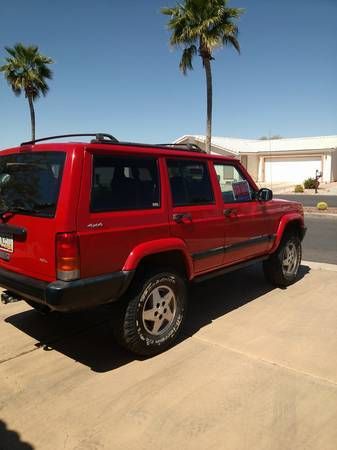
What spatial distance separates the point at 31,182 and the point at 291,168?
1483 inches

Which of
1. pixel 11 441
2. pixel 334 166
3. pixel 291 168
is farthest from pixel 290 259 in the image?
pixel 334 166

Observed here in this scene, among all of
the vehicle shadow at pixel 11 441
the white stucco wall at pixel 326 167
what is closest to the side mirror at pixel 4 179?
the vehicle shadow at pixel 11 441

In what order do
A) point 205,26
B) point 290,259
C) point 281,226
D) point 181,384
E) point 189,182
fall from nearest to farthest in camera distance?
point 181,384 < point 189,182 < point 281,226 < point 290,259 < point 205,26

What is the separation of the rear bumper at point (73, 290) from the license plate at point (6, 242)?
22 cm

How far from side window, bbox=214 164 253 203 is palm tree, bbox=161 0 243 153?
52.7 ft

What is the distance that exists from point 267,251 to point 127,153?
2.74 m

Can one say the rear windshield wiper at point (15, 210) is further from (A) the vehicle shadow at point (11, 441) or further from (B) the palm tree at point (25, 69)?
(B) the palm tree at point (25, 69)

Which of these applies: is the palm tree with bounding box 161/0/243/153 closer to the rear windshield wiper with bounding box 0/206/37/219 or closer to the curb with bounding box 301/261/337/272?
the curb with bounding box 301/261/337/272

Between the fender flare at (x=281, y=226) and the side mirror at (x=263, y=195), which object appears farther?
the fender flare at (x=281, y=226)

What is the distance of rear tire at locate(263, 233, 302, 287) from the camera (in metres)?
5.73

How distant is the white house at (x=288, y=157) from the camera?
122 ft

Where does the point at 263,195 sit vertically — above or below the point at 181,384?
above

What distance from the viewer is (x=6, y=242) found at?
11.8 ft

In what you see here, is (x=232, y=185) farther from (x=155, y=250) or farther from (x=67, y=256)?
(x=67, y=256)
